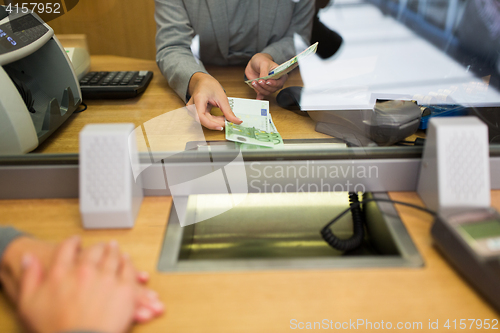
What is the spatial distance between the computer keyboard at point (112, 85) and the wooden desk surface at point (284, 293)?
44 cm

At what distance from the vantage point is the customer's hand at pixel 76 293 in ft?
1.29

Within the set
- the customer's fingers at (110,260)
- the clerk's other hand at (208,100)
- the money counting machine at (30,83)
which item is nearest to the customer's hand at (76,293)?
the customer's fingers at (110,260)

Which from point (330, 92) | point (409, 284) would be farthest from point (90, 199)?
point (330, 92)

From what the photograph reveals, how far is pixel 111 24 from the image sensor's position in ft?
2.79

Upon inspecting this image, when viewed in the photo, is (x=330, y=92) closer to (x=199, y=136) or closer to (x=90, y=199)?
(x=199, y=136)

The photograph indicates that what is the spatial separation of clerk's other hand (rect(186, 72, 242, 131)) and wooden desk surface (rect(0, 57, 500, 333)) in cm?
33

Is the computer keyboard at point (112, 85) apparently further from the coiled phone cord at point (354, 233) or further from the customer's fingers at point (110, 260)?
the coiled phone cord at point (354, 233)

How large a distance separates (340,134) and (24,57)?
2.58ft

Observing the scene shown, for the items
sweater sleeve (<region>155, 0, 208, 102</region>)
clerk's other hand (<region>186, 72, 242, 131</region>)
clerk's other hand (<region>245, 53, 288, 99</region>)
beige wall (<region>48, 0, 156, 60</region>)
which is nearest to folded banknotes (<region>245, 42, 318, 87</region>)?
clerk's other hand (<region>245, 53, 288, 99</region>)

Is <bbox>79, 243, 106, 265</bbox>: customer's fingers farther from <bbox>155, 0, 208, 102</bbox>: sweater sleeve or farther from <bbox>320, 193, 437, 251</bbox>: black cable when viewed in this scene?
<bbox>155, 0, 208, 102</bbox>: sweater sleeve

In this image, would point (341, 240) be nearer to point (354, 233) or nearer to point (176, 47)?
point (354, 233)

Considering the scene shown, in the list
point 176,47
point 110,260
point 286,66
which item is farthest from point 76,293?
point 176,47

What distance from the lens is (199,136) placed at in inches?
31.4

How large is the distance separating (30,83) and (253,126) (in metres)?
0.59
